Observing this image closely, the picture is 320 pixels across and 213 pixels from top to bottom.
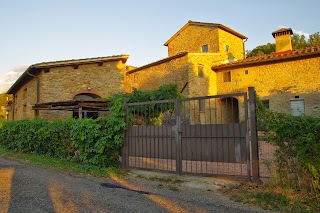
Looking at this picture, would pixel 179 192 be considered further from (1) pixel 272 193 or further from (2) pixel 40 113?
(2) pixel 40 113

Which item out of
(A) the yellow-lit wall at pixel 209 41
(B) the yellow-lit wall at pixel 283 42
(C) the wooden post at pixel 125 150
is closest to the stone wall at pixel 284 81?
(A) the yellow-lit wall at pixel 209 41

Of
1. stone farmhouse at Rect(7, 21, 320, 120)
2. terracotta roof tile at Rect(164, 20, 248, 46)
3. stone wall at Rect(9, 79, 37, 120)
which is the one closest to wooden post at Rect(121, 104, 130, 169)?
stone farmhouse at Rect(7, 21, 320, 120)

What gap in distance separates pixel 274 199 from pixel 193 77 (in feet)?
45.2

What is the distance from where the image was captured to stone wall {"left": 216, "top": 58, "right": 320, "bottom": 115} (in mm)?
16034

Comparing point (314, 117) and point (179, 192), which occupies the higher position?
point (314, 117)

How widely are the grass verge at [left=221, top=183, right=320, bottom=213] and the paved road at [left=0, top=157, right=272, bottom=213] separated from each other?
278mm

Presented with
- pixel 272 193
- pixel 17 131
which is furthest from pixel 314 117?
pixel 17 131

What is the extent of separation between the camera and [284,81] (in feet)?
55.6

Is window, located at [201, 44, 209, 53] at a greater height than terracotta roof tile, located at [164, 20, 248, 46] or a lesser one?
lesser

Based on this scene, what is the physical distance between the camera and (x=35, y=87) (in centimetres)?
1520

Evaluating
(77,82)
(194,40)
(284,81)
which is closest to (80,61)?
(77,82)

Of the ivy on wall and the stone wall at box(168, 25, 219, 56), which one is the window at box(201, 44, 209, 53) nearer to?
the stone wall at box(168, 25, 219, 56)

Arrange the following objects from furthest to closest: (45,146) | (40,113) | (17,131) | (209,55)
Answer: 1. (209,55)
2. (40,113)
3. (17,131)
4. (45,146)

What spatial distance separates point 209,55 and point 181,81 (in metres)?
3.41
